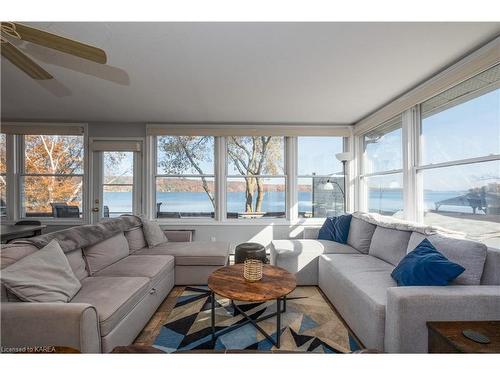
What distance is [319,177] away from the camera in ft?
14.1

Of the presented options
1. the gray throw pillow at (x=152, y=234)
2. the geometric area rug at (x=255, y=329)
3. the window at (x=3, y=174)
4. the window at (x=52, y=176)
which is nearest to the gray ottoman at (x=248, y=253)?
the geometric area rug at (x=255, y=329)

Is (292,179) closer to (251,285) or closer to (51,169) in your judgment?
(251,285)

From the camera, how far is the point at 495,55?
179 centimetres

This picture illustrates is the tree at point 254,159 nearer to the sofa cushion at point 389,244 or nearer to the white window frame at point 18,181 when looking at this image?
the sofa cushion at point 389,244

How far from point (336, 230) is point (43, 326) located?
316cm

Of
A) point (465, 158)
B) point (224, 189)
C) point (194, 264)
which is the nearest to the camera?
point (465, 158)

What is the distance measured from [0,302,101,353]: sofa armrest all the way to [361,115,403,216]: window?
3654mm

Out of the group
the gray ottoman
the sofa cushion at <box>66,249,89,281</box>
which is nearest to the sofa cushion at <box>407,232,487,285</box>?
the gray ottoman

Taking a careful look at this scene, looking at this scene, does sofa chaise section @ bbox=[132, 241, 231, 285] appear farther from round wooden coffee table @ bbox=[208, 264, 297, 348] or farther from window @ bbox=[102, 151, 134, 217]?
window @ bbox=[102, 151, 134, 217]

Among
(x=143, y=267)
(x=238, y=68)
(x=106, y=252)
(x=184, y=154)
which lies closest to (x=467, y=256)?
(x=238, y=68)

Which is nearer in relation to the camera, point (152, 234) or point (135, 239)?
point (135, 239)

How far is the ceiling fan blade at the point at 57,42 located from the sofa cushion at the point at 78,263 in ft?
5.20

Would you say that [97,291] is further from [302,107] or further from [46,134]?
[46,134]

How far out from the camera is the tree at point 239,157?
4223mm
